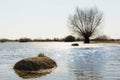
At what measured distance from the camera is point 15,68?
2722 cm

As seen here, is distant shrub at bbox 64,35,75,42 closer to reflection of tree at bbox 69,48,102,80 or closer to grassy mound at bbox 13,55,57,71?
reflection of tree at bbox 69,48,102,80

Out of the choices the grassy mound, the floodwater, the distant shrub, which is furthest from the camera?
the distant shrub

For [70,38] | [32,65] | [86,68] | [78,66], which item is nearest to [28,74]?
[32,65]

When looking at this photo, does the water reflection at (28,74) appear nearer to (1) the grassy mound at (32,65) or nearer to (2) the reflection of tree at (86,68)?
(1) the grassy mound at (32,65)

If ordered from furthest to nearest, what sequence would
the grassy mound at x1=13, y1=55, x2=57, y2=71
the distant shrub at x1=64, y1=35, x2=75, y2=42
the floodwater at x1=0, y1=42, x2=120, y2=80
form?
the distant shrub at x1=64, y1=35, x2=75, y2=42 < the grassy mound at x1=13, y1=55, x2=57, y2=71 < the floodwater at x1=0, y1=42, x2=120, y2=80

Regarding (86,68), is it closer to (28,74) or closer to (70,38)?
(28,74)

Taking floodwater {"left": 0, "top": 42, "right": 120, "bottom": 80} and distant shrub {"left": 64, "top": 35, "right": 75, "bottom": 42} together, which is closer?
floodwater {"left": 0, "top": 42, "right": 120, "bottom": 80}

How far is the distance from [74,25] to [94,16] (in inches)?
257

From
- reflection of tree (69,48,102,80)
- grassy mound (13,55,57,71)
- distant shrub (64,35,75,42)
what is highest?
distant shrub (64,35,75,42)

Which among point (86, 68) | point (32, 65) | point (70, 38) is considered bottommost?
point (86, 68)

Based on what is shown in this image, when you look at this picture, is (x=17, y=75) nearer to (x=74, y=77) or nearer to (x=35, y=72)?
(x=35, y=72)

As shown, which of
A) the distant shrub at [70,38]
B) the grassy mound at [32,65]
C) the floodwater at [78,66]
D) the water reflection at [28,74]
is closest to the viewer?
the floodwater at [78,66]

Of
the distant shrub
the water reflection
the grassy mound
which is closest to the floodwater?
the water reflection

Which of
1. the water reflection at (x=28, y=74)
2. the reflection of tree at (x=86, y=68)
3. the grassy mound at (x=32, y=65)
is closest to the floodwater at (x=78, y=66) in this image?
the reflection of tree at (x=86, y=68)
